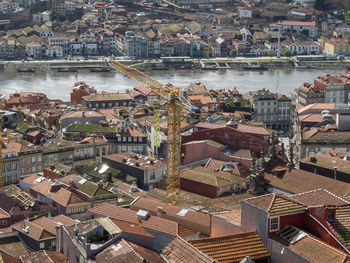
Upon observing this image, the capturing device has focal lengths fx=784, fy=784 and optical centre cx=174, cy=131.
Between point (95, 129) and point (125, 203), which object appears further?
point (95, 129)

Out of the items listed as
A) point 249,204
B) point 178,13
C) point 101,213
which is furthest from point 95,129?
point 178,13

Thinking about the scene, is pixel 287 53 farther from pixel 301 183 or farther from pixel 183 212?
pixel 183 212

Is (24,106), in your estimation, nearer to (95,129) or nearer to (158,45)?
(95,129)

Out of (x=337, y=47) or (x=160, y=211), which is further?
(x=337, y=47)

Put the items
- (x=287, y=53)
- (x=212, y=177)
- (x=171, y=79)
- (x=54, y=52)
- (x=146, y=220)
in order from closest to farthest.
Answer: (x=146, y=220) → (x=212, y=177) → (x=171, y=79) → (x=54, y=52) → (x=287, y=53)

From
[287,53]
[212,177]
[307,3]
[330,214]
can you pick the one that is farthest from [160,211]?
[307,3]

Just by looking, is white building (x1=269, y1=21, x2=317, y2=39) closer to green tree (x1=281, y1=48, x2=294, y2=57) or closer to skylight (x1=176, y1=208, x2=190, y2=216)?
green tree (x1=281, y1=48, x2=294, y2=57)
